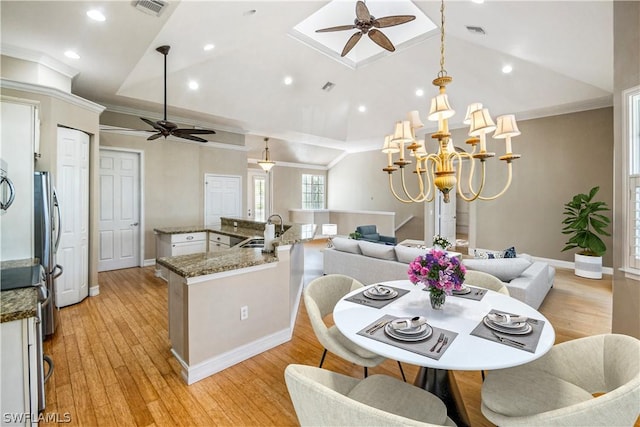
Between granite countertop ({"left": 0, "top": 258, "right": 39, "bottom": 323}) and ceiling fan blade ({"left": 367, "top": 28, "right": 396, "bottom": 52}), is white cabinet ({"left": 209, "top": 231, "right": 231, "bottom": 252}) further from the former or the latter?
ceiling fan blade ({"left": 367, "top": 28, "right": 396, "bottom": 52})

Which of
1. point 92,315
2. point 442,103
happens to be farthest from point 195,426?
point 442,103

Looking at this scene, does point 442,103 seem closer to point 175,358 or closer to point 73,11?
point 175,358

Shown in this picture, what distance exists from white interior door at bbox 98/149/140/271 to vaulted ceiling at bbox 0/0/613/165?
99cm

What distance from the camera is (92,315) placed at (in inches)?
139

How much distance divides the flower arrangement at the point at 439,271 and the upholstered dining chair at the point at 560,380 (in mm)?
510

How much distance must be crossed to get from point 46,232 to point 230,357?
6.90 ft

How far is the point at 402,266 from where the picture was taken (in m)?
3.87

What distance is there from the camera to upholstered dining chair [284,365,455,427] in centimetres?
93

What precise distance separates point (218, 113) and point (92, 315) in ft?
13.3

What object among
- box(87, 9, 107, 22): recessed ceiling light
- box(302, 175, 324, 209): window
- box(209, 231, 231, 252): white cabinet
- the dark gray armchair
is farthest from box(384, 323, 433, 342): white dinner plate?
box(302, 175, 324, 209): window

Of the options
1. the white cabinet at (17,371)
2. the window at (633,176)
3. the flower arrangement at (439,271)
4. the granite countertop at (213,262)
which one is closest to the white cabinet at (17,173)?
the granite countertop at (213,262)

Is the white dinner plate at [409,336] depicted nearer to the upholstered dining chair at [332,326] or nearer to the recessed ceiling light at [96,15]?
the upholstered dining chair at [332,326]

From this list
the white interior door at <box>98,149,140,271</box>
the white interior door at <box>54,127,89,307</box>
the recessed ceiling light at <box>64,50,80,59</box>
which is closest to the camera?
the recessed ceiling light at <box>64,50,80,59</box>

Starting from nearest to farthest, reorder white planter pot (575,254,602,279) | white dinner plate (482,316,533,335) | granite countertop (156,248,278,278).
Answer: white dinner plate (482,316,533,335) → granite countertop (156,248,278,278) → white planter pot (575,254,602,279)
